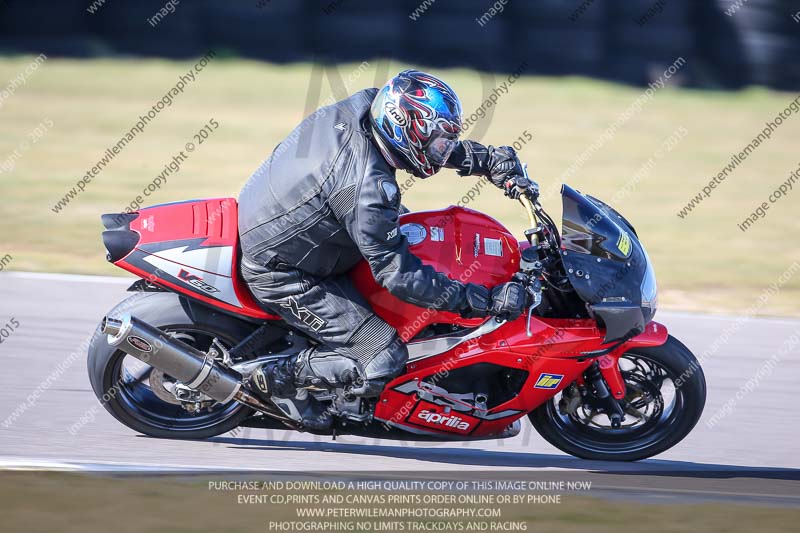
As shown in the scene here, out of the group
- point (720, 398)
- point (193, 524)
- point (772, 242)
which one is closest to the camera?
point (193, 524)

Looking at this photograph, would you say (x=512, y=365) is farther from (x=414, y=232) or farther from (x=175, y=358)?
(x=175, y=358)

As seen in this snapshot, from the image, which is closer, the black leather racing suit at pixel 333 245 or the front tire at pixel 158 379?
the black leather racing suit at pixel 333 245

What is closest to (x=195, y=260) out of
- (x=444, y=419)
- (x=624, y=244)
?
(x=444, y=419)

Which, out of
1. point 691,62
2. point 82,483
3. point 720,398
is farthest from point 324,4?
point 82,483

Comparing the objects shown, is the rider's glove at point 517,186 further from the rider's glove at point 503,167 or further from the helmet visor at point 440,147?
the helmet visor at point 440,147

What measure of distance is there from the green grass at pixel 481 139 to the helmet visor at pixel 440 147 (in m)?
3.65

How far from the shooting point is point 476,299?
407 cm

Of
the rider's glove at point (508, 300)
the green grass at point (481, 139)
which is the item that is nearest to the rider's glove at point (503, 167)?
the rider's glove at point (508, 300)

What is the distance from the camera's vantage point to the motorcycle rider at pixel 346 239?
155 inches

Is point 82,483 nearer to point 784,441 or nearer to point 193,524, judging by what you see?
point 193,524

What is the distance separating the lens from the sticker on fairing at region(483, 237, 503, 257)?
14.3 feet

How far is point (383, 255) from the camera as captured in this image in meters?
3.93

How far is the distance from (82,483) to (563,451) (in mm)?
2283

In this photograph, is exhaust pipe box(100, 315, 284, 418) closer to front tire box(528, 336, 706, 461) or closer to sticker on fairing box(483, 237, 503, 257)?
sticker on fairing box(483, 237, 503, 257)
